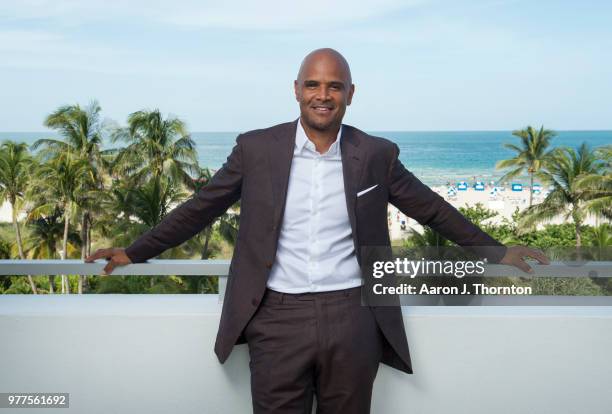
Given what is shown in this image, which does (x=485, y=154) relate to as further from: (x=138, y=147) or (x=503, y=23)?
(x=138, y=147)

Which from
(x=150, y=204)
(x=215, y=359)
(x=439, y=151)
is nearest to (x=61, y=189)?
(x=150, y=204)

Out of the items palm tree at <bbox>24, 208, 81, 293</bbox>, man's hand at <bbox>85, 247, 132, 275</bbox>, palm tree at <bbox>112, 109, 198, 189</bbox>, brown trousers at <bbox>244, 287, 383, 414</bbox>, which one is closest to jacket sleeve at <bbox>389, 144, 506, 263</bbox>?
brown trousers at <bbox>244, 287, 383, 414</bbox>

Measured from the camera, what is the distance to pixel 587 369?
2.26m

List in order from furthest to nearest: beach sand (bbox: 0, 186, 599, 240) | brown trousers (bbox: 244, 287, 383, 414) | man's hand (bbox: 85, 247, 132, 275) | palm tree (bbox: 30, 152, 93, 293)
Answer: beach sand (bbox: 0, 186, 599, 240)
palm tree (bbox: 30, 152, 93, 293)
man's hand (bbox: 85, 247, 132, 275)
brown trousers (bbox: 244, 287, 383, 414)

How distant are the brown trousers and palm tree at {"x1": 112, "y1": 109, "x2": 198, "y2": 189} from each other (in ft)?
117

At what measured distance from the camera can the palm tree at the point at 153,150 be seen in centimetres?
3753

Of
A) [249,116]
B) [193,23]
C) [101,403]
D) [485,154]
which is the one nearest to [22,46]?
[193,23]

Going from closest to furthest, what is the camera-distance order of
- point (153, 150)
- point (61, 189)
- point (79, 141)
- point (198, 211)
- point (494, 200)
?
point (198, 211) → point (61, 189) → point (79, 141) → point (153, 150) → point (494, 200)

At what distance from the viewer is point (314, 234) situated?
1939 mm

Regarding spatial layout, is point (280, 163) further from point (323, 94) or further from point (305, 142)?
point (323, 94)

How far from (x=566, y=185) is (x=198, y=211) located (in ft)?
121

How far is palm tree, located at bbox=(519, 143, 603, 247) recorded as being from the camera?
35.2m

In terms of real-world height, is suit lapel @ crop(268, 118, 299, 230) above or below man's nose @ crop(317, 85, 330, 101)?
below

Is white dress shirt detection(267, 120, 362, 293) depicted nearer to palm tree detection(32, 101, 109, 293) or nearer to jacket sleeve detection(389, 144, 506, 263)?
jacket sleeve detection(389, 144, 506, 263)
